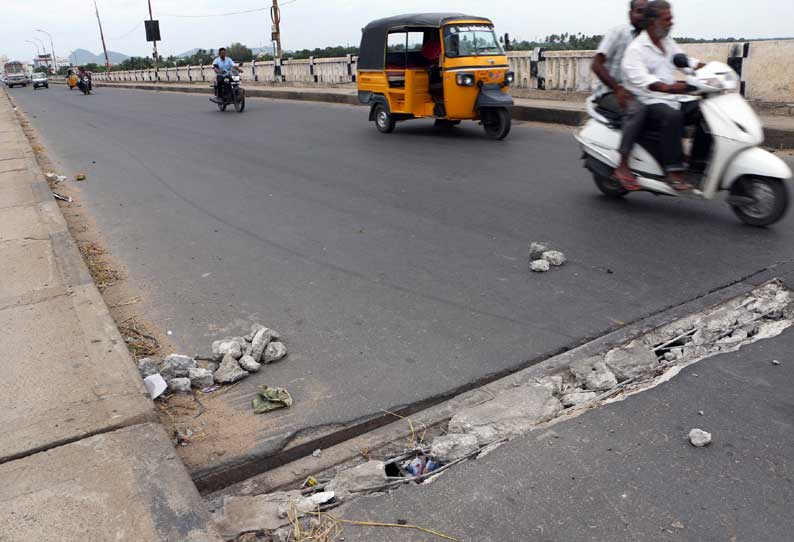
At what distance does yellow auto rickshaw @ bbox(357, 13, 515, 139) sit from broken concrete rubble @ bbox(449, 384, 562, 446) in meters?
8.78

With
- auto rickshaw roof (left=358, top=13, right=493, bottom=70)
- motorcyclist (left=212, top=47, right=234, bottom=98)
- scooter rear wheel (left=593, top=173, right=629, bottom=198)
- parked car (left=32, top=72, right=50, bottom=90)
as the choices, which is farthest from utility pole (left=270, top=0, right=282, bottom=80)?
parked car (left=32, top=72, right=50, bottom=90)

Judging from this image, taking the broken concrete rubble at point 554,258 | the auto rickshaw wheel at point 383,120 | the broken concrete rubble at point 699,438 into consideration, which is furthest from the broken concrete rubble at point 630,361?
the auto rickshaw wheel at point 383,120

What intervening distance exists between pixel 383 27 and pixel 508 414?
1117cm

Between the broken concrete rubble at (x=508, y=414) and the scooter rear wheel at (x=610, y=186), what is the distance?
4183 mm

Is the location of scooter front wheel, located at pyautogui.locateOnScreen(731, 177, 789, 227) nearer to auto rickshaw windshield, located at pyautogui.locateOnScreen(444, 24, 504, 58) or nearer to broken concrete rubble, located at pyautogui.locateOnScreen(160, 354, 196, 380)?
broken concrete rubble, located at pyautogui.locateOnScreen(160, 354, 196, 380)

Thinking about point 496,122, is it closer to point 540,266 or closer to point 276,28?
point 540,266

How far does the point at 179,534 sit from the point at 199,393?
4.24ft

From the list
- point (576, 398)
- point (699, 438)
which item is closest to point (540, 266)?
point (576, 398)

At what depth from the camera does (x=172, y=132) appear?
49.9 ft

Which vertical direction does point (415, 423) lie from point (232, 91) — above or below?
below

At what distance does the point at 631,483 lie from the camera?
8.21ft

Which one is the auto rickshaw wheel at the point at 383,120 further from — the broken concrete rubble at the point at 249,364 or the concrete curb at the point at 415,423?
the broken concrete rubble at the point at 249,364

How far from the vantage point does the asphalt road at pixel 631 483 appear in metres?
2.29

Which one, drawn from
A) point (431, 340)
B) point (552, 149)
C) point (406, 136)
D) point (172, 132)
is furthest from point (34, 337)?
point (172, 132)
